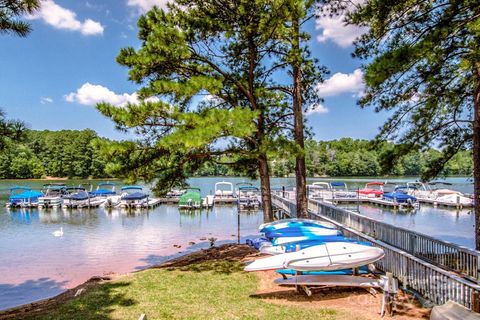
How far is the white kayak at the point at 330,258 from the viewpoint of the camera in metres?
6.79

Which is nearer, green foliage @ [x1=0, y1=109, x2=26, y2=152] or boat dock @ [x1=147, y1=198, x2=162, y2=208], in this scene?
green foliage @ [x1=0, y1=109, x2=26, y2=152]

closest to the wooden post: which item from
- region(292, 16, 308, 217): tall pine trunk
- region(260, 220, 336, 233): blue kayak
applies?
region(260, 220, 336, 233): blue kayak

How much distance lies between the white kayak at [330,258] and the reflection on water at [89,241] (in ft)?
23.8

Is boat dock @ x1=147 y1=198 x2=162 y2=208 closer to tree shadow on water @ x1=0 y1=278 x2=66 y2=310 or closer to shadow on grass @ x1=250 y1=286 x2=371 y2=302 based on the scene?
tree shadow on water @ x1=0 y1=278 x2=66 y2=310

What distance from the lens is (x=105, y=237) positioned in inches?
727

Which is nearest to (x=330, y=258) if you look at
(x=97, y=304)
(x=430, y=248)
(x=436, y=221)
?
(x=430, y=248)

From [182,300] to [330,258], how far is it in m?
3.05

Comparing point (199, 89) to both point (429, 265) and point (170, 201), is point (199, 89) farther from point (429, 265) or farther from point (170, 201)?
point (170, 201)

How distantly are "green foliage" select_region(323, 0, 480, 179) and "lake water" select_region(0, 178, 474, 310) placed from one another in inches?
110

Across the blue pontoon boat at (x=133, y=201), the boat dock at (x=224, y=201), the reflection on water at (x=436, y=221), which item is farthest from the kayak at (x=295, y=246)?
the boat dock at (x=224, y=201)

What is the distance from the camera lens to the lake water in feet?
38.3

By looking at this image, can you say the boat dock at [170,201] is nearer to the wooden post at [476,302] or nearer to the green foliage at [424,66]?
the green foliage at [424,66]

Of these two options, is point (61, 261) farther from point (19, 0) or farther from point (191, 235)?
point (19, 0)

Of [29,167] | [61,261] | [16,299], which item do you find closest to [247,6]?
[16,299]
